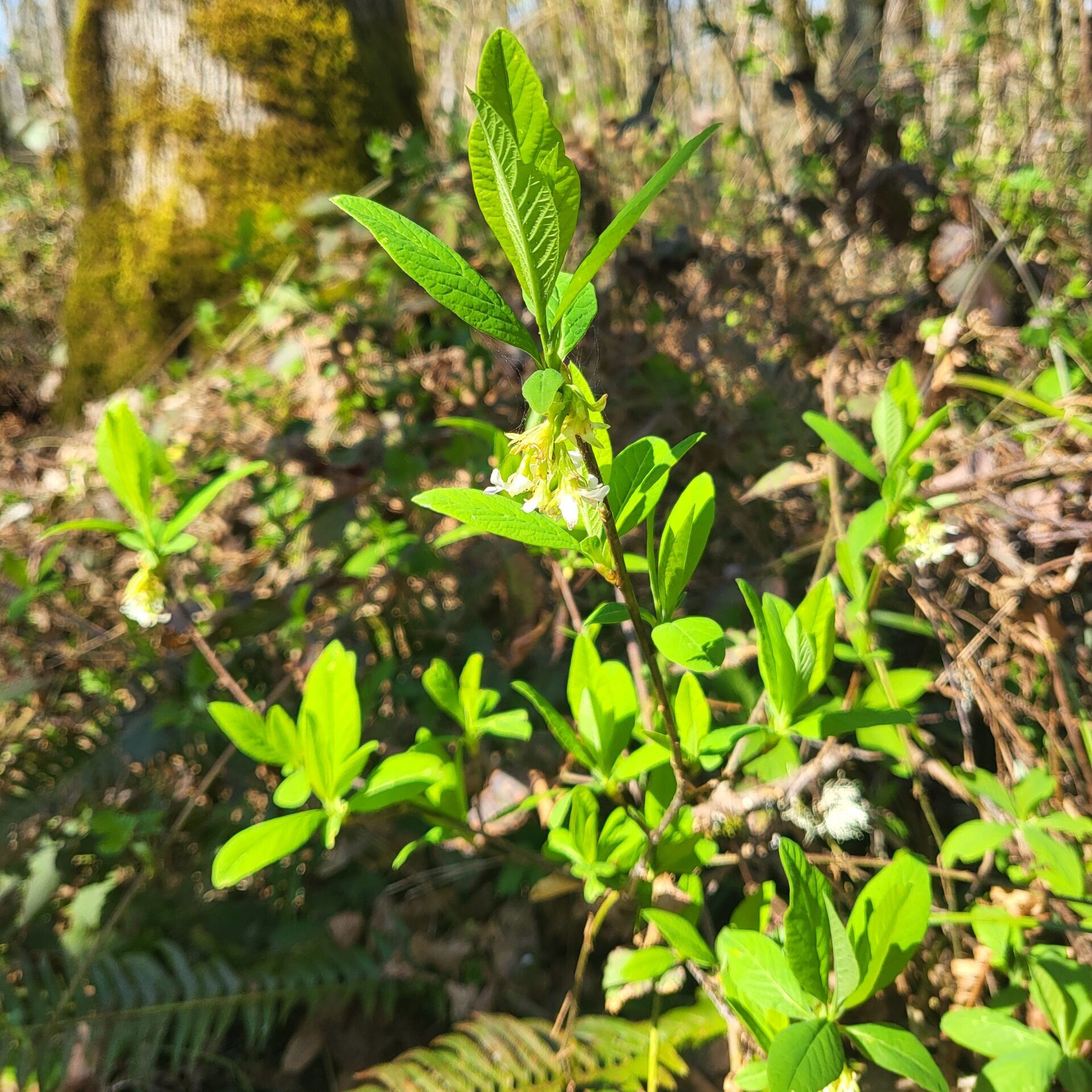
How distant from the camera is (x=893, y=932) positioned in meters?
0.61

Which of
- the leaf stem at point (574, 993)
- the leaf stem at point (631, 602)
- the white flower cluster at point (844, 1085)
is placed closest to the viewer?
the leaf stem at point (631, 602)

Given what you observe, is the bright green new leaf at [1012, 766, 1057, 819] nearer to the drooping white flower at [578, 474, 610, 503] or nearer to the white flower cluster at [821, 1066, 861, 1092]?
the white flower cluster at [821, 1066, 861, 1092]

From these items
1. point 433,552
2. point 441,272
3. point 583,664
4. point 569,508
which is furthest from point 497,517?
point 433,552

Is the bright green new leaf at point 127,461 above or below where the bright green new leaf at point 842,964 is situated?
above

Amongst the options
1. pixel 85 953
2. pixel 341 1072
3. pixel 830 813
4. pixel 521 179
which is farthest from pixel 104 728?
pixel 521 179

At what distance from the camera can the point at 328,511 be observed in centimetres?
125

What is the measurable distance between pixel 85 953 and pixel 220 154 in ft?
6.40

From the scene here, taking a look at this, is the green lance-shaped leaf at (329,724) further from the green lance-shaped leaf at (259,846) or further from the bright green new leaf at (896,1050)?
the bright green new leaf at (896,1050)

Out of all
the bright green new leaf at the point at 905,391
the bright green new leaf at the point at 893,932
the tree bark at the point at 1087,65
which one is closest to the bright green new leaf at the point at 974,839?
the bright green new leaf at the point at 893,932

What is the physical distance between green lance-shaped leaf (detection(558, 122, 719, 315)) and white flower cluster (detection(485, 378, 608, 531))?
0.07 m

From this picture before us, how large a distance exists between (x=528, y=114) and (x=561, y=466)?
195 millimetres

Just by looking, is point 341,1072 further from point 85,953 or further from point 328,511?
point 328,511

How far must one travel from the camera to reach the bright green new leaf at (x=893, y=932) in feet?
1.98

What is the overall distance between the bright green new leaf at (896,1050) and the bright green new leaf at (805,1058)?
0.07 feet
